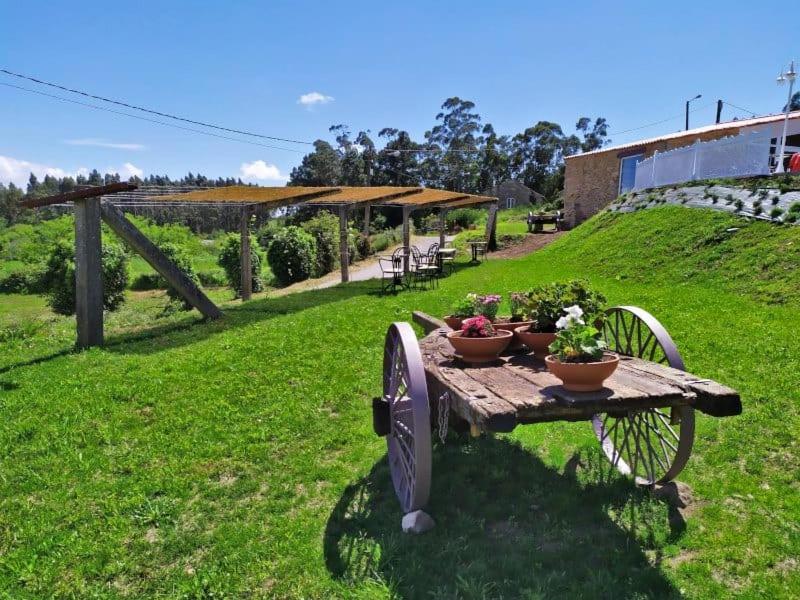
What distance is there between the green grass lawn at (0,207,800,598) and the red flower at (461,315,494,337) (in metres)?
0.96

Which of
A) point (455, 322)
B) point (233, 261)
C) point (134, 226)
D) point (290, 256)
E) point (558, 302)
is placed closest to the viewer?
point (558, 302)

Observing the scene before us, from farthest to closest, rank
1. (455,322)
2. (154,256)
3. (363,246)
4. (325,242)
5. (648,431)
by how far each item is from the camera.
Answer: (363,246)
(325,242)
(154,256)
(455,322)
(648,431)

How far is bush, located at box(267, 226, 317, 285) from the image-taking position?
53.3 feet

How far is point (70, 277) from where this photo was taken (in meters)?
11.6

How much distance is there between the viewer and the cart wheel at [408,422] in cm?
244

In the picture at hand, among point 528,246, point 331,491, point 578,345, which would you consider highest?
point 528,246

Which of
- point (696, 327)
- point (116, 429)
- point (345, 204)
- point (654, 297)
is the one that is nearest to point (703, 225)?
point (654, 297)

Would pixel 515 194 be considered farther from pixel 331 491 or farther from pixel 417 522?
pixel 417 522

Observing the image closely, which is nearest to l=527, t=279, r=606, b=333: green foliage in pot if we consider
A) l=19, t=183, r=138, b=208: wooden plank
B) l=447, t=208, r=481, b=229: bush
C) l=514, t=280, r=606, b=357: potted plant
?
l=514, t=280, r=606, b=357: potted plant

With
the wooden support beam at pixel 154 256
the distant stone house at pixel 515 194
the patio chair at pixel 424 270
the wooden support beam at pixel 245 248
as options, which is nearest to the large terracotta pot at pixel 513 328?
the wooden support beam at pixel 154 256

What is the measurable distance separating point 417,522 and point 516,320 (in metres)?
1.27

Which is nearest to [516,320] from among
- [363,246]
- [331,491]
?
[331,491]

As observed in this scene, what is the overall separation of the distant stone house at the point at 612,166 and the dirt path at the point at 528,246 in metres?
3.29

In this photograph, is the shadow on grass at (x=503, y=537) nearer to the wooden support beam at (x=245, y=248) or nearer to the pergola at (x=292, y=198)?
the pergola at (x=292, y=198)
